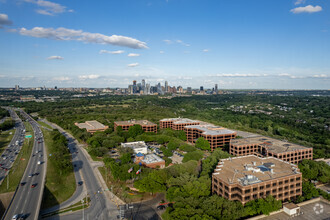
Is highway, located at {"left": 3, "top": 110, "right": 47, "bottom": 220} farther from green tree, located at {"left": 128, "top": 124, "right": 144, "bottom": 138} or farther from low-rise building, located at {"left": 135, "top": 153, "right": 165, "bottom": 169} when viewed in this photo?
green tree, located at {"left": 128, "top": 124, "right": 144, "bottom": 138}

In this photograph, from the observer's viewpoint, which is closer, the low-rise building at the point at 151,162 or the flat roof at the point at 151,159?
the low-rise building at the point at 151,162

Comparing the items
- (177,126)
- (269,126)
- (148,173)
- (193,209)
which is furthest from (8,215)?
(269,126)

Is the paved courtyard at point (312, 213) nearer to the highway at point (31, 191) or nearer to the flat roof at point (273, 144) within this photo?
the flat roof at point (273, 144)

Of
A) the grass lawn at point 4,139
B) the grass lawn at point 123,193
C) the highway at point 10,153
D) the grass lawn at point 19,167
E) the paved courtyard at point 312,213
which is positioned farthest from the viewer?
the grass lawn at point 4,139

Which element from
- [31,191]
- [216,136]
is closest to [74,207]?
[31,191]

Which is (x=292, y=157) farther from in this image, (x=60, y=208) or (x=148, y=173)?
(x=60, y=208)

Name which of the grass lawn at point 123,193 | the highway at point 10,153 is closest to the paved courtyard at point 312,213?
the grass lawn at point 123,193
